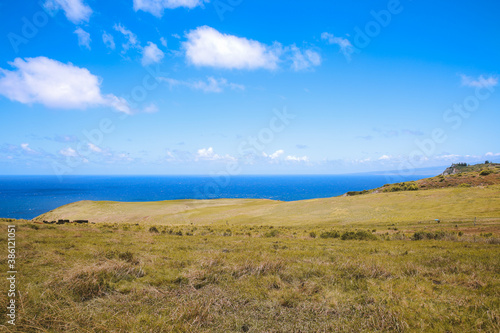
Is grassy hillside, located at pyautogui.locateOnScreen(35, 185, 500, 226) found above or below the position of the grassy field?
below

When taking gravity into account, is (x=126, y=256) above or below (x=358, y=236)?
above

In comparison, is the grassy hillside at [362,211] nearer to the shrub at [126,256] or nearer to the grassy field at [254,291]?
the grassy field at [254,291]

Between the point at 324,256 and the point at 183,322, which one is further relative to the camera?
the point at 324,256

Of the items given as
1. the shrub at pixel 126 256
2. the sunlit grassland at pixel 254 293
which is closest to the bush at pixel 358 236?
the sunlit grassland at pixel 254 293

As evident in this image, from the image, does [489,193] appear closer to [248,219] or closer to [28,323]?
[248,219]

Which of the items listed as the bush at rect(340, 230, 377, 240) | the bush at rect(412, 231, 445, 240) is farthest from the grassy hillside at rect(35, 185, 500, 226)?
the bush at rect(340, 230, 377, 240)

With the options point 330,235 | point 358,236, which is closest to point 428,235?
point 358,236

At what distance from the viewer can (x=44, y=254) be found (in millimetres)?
10469

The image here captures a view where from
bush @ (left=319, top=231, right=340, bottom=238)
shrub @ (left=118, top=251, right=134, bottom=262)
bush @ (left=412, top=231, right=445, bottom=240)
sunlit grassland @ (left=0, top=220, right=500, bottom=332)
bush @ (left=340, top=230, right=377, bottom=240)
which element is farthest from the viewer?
bush @ (left=319, top=231, right=340, bottom=238)

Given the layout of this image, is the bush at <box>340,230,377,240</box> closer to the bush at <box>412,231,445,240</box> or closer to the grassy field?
the bush at <box>412,231,445,240</box>

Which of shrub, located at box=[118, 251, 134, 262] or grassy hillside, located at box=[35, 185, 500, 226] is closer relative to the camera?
shrub, located at box=[118, 251, 134, 262]

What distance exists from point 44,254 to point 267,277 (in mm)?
10331

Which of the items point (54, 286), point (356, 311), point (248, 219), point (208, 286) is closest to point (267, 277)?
point (208, 286)

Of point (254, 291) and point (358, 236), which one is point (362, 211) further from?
point (254, 291)
